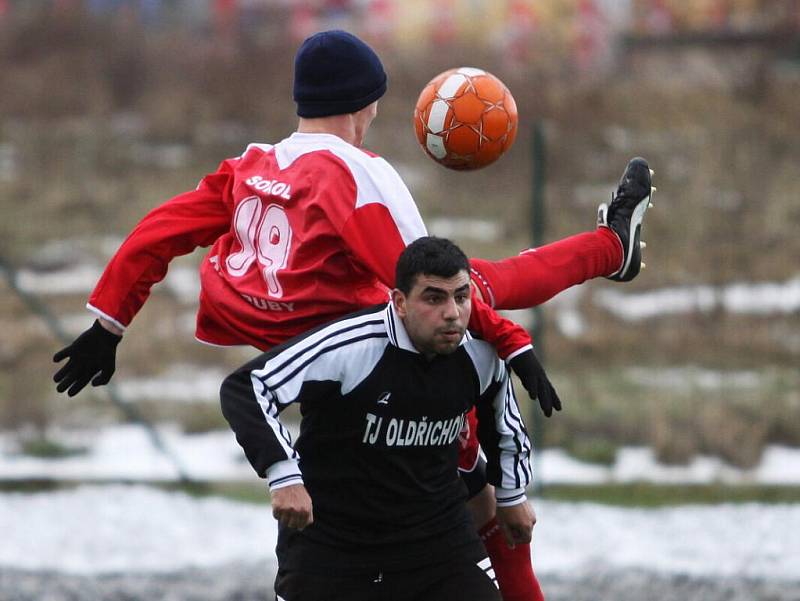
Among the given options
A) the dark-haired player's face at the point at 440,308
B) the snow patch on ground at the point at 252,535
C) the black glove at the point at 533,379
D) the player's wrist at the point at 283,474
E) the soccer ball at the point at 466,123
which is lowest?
the snow patch on ground at the point at 252,535

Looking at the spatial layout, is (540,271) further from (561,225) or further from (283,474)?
(561,225)

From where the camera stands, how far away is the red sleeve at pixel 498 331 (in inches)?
174

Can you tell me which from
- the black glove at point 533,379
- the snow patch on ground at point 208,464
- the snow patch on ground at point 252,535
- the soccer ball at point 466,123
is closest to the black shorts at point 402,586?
the black glove at point 533,379

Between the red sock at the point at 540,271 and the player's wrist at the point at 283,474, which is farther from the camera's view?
the red sock at the point at 540,271

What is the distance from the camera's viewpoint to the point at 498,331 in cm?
443

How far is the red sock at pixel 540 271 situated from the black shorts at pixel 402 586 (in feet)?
2.78

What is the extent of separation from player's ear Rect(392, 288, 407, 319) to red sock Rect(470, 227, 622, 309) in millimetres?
371

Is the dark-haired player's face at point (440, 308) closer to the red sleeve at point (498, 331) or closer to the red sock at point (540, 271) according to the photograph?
the red sleeve at point (498, 331)

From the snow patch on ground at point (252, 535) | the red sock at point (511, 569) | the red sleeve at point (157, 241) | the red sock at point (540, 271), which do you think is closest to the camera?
the red sock at point (540, 271)

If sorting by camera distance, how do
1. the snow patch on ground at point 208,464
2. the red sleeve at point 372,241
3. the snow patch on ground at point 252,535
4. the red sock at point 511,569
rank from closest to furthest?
the red sleeve at point 372,241 < the red sock at point 511,569 < the snow patch on ground at point 252,535 < the snow patch on ground at point 208,464

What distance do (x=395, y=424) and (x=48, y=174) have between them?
7.96 metres

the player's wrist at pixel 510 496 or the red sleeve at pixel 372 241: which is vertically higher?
the red sleeve at pixel 372 241

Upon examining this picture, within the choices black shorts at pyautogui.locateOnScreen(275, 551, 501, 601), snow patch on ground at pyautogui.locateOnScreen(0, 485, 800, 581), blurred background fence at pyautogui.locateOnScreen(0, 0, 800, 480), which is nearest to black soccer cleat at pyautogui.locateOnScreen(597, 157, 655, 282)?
black shorts at pyautogui.locateOnScreen(275, 551, 501, 601)

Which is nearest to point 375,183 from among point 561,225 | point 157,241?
point 157,241
